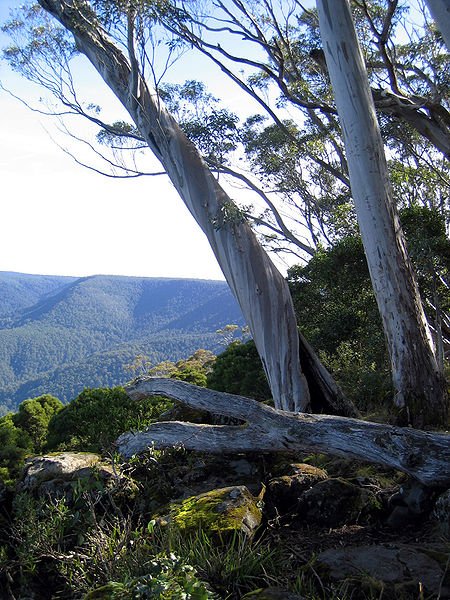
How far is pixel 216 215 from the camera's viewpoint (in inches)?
269

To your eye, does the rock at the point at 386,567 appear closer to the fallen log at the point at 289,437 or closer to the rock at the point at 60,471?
the fallen log at the point at 289,437

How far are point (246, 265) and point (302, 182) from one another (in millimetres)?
9244

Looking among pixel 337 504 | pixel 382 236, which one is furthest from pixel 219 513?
pixel 382 236

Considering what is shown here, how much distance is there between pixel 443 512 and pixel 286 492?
38.1 inches

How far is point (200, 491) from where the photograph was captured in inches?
160

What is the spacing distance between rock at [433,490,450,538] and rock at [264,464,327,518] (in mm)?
808

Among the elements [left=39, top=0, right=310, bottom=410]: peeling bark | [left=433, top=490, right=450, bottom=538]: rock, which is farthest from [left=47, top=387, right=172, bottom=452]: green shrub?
[left=433, top=490, right=450, bottom=538]: rock

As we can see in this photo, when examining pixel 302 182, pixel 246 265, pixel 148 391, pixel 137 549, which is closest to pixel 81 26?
pixel 246 265

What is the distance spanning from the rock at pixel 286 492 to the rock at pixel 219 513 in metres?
0.17

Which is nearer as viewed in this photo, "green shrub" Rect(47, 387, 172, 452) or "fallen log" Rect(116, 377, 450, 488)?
"fallen log" Rect(116, 377, 450, 488)

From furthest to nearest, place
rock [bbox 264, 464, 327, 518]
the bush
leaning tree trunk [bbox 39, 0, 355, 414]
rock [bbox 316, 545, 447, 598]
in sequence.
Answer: the bush → leaning tree trunk [bbox 39, 0, 355, 414] → rock [bbox 264, 464, 327, 518] → rock [bbox 316, 545, 447, 598]

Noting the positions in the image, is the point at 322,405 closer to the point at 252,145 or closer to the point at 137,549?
the point at 137,549

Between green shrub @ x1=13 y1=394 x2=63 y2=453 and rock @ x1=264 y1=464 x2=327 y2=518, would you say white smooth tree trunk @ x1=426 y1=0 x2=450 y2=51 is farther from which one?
green shrub @ x1=13 y1=394 x2=63 y2=453

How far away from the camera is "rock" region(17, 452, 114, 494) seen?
4125 millimetres
